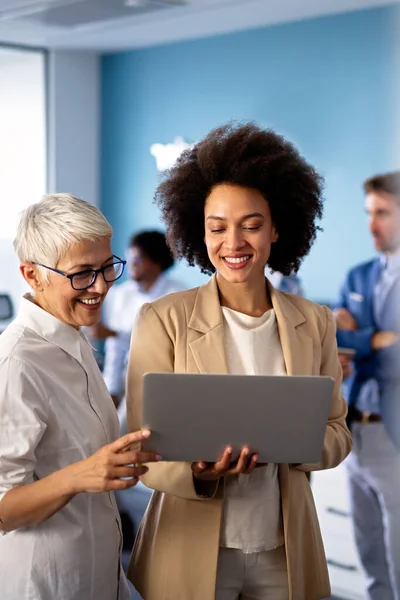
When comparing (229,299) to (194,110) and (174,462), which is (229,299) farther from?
(194,110)

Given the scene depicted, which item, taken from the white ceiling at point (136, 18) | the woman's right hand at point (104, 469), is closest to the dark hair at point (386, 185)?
the white ceiling at point (136, 18)

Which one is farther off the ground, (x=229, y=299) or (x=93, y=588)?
(x=229, y=299)

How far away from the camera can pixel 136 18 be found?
510cm

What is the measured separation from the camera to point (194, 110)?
5.81 metres

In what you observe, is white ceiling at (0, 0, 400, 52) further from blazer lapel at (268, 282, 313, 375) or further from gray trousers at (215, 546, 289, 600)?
gray trousers at (215, 546, 289, 600)

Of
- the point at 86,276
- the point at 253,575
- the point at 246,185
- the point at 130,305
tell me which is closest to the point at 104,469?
the point at 86,276

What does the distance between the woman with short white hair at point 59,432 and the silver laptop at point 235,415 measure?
0.06 meters

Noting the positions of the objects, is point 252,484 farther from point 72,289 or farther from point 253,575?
point 72,289

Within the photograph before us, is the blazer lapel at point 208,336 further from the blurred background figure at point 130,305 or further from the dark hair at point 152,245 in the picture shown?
the dark hair at point 152,245

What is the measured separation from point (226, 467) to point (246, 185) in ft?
2.06

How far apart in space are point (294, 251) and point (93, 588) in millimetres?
917

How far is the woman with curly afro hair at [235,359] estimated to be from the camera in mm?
1790

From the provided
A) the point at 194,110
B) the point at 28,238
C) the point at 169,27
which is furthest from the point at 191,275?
the point at 28,238

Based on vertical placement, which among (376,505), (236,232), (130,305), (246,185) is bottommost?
(376,505)
